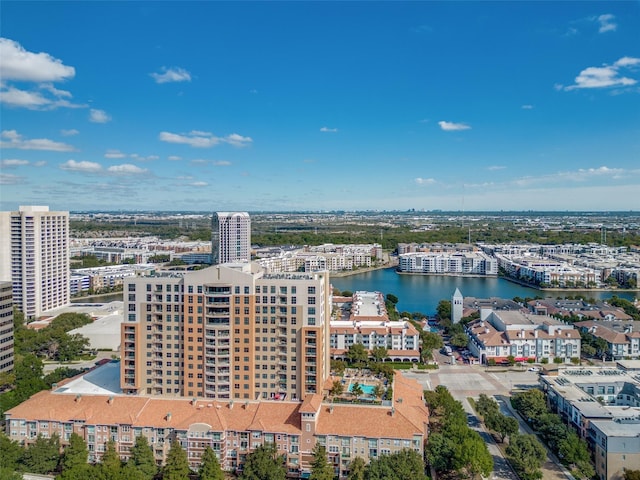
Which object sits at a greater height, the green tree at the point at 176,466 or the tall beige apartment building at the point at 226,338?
the tall beige apartment building at the point at 226,338

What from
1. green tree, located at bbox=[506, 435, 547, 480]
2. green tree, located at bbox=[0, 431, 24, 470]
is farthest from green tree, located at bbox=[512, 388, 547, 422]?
green tree, located at bbox=[0, 431, 24, 470]

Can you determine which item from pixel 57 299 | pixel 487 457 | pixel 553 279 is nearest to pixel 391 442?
pixel 487 457

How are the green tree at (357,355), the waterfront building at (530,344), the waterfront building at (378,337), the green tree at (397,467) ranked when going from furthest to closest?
1. the waterfront building at (378,337)
2. the waterfront building at (530,344)
3. the green tree at (357,355)
4. the green tree at (397,467)

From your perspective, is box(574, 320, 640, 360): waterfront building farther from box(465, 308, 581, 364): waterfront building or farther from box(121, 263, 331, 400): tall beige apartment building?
box(121, 263, 331, 400): tall beige apartment building

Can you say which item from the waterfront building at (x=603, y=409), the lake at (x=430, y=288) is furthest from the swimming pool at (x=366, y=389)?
the lake at (x=430, y=288)

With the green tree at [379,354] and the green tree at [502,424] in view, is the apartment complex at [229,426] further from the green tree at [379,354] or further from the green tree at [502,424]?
the green tree at [379,354]

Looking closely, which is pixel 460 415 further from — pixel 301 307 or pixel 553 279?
pixel 553 279

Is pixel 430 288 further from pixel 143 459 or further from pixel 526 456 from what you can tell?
pixel 143 459
